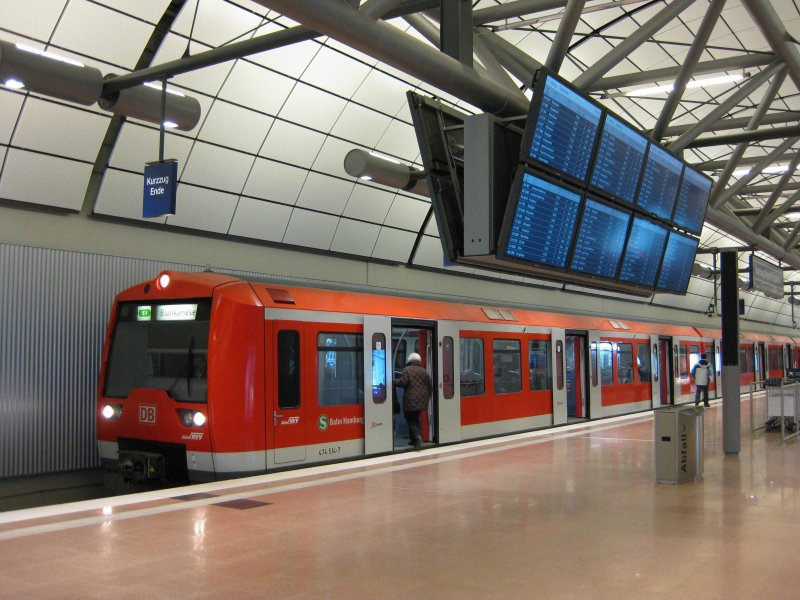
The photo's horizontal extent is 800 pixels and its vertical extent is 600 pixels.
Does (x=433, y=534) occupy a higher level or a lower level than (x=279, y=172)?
lower

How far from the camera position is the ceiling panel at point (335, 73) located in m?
15.3

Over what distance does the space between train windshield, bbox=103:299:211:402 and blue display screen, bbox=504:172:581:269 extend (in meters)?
4.33

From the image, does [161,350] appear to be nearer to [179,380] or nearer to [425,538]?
[179,380]

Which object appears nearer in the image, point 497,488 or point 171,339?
point 497,488

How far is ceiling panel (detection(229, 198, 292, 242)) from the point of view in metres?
16.4

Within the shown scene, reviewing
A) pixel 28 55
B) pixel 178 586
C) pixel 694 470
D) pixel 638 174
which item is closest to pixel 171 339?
pixel 28 55

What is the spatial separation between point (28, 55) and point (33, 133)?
4.88 m

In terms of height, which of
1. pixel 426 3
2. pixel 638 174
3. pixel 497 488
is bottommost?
pixel 497 488

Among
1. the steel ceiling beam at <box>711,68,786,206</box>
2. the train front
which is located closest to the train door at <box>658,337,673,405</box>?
the steel ceiling beam at <box>711,68,786,206</box>

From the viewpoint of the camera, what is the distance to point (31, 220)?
12820 millimetres

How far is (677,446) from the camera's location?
382 inches

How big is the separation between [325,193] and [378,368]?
705cm

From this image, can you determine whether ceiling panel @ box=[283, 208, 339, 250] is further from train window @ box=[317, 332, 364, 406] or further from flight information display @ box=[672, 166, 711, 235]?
flight information display @ box=[672, 166, 711, 235]

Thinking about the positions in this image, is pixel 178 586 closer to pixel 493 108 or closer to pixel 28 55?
pixel 493 108
